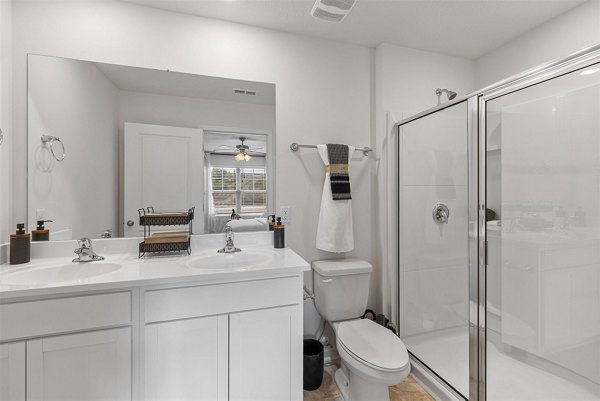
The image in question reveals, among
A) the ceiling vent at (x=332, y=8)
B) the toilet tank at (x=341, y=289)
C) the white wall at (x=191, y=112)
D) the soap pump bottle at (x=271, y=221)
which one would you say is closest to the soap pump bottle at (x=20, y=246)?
the white wall at (x=191, y=112)

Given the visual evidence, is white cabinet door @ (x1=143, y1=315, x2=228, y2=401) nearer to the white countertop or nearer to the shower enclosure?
the white countertop

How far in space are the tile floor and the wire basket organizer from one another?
46.0 inches

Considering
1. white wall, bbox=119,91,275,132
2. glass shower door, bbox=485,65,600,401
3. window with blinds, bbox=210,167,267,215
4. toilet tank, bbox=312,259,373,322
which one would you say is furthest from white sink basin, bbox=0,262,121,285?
glass shower door, bbox=485,65,600,401

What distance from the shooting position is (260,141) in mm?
1822

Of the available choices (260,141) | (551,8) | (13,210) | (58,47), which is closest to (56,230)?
(13,210)

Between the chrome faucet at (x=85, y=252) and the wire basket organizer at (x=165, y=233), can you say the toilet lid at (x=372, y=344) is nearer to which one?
the wire basket organizer at (x=165, y=233)

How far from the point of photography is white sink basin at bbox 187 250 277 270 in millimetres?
1498

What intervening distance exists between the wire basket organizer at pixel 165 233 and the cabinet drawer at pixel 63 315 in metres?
0.39

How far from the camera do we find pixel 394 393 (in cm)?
168

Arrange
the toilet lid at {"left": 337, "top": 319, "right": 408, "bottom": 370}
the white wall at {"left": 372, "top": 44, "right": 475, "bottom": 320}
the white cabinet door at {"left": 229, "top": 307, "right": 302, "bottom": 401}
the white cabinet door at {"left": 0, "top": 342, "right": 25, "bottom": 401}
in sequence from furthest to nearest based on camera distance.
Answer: the white wall at {"left": 372, "top": 44, "right": 475, "bottom": 320} → the toilet lid at {"left": 337, "top": 319, "right": 408, "bottom": 370} → the white cabinet door at {"left": 229, "top": 307, "right": 302, "bottom": 401} → the white cabinet door at {"left": 0, "top": 342, "right": 25, "bottom": 401}

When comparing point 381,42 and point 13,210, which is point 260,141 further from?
point 13,210

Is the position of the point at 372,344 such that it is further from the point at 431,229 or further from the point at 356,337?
the point at 431,229

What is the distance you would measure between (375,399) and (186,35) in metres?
2.35

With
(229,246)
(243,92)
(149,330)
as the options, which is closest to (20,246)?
(149,330)
